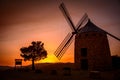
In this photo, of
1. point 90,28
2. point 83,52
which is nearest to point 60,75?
point 83,52

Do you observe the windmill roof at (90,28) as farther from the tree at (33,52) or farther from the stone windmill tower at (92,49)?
the tree at (33,52)

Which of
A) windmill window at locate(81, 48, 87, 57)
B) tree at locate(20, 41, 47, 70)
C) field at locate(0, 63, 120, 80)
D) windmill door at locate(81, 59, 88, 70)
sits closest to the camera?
field at locate(0, 63, 120, 80)

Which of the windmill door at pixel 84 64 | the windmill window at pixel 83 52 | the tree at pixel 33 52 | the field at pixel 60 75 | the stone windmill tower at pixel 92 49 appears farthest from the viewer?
the tree at pixel 33 52

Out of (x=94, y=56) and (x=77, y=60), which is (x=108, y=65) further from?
(x=77, y=60)

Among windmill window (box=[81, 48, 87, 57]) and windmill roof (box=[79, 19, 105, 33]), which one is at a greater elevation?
windmill roof (box=[79, 19, 105, 33])

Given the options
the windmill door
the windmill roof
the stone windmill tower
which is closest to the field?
the stone windmill tower

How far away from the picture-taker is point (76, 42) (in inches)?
1414

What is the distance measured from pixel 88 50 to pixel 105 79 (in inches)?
564

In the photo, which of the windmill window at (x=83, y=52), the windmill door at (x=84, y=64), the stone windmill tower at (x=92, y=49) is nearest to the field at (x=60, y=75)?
the stone windmill tower at (x=92, y=49)

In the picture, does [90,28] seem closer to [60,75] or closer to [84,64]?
[84,64]

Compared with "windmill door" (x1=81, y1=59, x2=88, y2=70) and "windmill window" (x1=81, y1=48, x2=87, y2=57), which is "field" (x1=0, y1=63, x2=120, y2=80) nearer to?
"windmill door" (x1=81, y1=59, x2=88, y2=70)

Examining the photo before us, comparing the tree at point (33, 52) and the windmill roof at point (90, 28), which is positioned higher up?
the windmill roof at point (90, 28)

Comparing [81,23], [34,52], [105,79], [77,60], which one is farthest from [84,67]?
[105,79]

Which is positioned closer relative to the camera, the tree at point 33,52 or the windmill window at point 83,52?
the windmill window at point 83,52
